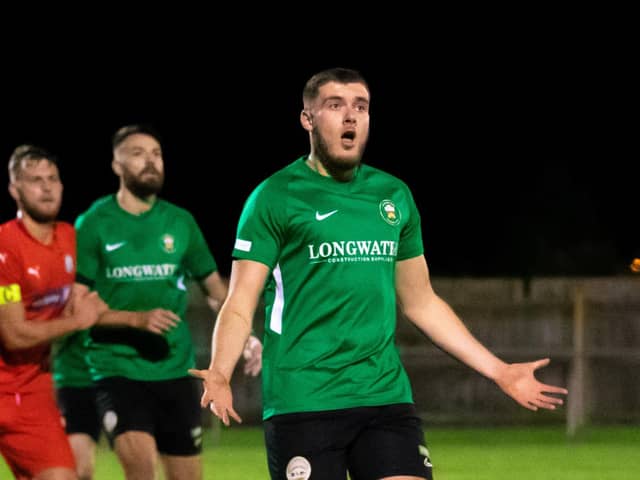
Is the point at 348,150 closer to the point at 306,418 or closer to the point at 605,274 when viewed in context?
the point at 306,418

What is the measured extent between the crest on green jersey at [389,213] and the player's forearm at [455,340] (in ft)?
1.38

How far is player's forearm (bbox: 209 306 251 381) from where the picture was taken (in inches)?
223

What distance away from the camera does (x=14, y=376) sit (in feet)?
25.4

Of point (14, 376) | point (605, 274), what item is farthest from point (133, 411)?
point (605, 274)

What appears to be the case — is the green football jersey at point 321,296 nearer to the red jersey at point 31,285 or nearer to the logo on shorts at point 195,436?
the red jersey at point 31,285

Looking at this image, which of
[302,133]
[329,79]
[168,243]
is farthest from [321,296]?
[302,133]

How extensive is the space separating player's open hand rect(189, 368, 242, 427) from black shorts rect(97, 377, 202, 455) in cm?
316

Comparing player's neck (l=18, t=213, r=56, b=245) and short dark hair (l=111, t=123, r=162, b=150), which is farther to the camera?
short dark hair (l=111, t=123, r=162, b=150)

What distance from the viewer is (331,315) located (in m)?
5.93

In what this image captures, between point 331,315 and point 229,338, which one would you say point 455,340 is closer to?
point 331,315

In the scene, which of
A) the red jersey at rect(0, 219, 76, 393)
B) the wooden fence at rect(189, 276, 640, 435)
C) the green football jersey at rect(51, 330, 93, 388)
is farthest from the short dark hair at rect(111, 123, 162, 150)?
the wooden fence at rect(189, 276, 640, 435)

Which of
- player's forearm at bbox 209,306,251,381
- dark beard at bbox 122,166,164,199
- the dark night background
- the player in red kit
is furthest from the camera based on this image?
the dark night background

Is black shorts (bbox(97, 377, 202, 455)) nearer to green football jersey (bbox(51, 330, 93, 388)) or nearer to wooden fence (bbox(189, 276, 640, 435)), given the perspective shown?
green football jersey (bbox(51, 330, 93, 388))

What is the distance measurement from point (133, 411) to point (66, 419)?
1508mm
